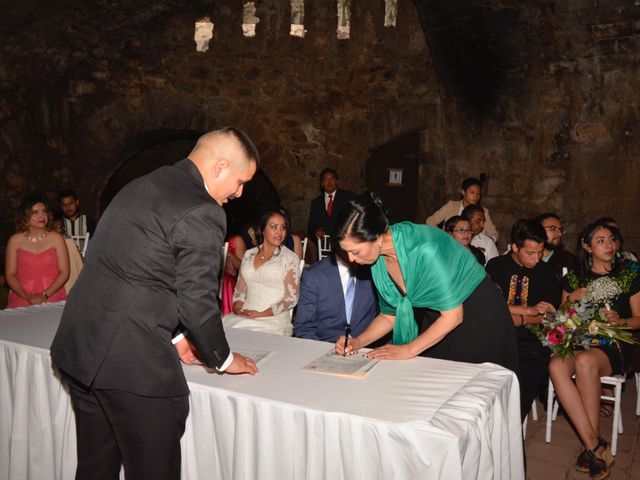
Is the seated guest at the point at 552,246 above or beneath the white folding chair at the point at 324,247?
above

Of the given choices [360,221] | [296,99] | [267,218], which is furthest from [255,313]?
[296,99]

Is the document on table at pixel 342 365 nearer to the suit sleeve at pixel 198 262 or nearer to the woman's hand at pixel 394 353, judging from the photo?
the woman's hand at pixel 394 353

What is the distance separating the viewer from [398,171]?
9.07 meters

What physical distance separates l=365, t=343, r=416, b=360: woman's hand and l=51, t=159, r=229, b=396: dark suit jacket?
86 cm

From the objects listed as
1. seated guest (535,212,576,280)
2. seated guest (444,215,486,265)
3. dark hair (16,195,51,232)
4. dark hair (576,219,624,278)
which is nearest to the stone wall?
seated guest (535,212,576,280)

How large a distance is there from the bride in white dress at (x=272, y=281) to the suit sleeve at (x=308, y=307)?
0.52 metres

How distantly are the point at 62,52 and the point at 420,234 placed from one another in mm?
7759

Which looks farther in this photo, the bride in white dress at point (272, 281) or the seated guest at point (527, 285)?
the bride in white dress at point (272, 281)

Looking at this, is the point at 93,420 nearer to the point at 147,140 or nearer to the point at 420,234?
the point at 420,234

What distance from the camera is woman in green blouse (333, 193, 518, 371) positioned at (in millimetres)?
A: 2420

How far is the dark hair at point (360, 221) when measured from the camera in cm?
237

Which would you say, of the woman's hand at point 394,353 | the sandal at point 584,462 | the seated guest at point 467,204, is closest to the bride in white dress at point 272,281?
the woman's hand at point 394,353

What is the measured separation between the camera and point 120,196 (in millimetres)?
2041

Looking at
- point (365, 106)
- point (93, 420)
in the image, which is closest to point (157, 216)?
point (93, 420)
